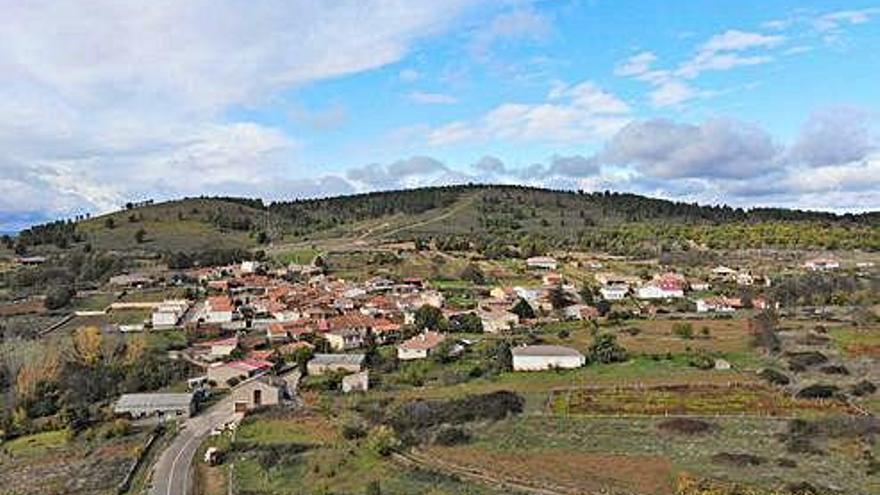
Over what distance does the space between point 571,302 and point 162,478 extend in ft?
169

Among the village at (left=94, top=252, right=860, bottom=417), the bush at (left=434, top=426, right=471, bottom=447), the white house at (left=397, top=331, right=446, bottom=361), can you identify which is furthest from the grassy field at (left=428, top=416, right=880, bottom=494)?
the white house at (left=397, top=331, right=446, bottom=361)

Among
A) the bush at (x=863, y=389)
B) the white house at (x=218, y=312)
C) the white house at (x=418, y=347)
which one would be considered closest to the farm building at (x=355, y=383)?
the white house at (x=418, y=347)

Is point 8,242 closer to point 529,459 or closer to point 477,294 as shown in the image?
point 477,294

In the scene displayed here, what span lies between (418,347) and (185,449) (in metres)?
21.5

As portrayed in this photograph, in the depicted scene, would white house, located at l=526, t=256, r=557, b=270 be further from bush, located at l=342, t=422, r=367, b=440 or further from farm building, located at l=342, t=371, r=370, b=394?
bush, located at l=342, t=422, r=367, b=440

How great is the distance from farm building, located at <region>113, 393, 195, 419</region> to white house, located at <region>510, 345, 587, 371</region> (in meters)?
20.1

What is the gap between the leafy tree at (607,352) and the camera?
5325 cm

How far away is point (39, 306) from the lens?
8081 cm

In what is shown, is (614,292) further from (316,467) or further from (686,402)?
(316,467)

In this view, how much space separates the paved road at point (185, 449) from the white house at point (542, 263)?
54204 millimetres

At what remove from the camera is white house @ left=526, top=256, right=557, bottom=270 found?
103438 millimetres

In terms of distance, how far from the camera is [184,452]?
39.4 m

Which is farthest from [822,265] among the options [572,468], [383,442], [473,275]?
[383,442]

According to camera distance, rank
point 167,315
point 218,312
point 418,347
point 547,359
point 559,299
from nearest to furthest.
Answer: point 547,359 → point 418,347 → point 167,315 → point 218,312 → point 559,299
